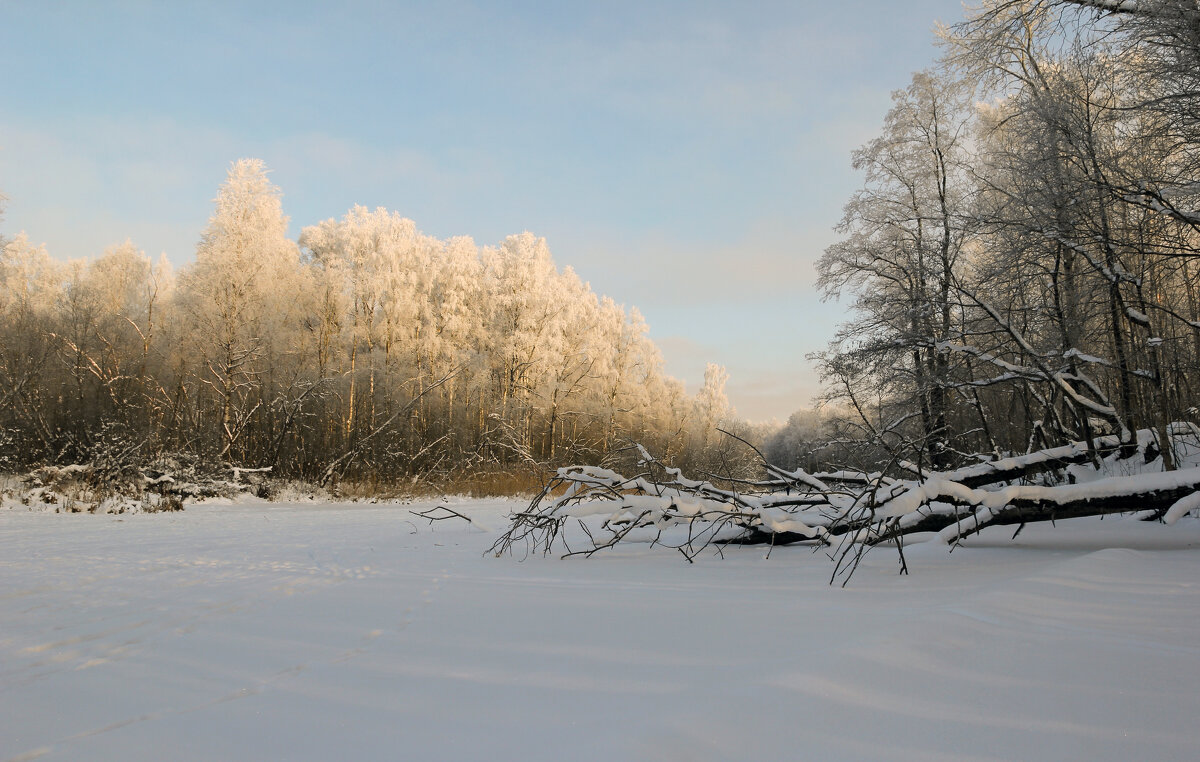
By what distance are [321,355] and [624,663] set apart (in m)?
25.6

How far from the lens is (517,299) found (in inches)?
1151

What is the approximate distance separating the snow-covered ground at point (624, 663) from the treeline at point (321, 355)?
352 inches

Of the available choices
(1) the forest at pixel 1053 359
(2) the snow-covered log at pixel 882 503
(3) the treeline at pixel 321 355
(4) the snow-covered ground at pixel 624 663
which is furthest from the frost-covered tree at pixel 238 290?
(4) the snow-covered ground at pixel 624 663

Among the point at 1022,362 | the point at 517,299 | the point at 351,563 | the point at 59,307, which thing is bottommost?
the point at 351,563

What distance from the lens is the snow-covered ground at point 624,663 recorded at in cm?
138

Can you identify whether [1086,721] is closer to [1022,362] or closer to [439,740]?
[439,740]

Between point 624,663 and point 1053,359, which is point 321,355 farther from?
point 624,663

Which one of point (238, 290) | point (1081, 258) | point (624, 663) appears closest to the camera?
point (624, 663)

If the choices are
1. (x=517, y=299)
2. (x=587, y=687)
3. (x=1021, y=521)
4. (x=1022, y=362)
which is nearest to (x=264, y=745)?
(x=587, y=687)

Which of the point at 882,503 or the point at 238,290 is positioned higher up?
the point at 238,290

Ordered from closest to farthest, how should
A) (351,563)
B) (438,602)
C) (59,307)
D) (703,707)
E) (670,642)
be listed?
(703,707) < (670,642) < (438,602) < (351,563) < (59,307)

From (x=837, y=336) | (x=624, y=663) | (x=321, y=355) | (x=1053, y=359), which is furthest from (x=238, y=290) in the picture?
(x=624, y=663)

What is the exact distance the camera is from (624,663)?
6.48 ft

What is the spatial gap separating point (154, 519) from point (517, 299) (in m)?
21.1
